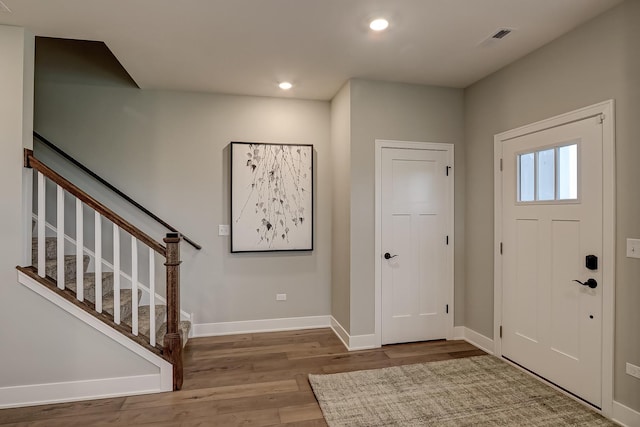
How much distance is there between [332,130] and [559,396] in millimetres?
3251

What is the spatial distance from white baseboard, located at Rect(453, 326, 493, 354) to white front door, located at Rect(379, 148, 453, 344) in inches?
5.9

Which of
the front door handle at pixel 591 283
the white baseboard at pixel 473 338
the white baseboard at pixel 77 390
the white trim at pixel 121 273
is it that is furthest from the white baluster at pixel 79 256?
the front door handle at pixel 591 283

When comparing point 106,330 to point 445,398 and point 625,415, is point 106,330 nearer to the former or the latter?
point 445,398

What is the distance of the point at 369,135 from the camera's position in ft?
11.3

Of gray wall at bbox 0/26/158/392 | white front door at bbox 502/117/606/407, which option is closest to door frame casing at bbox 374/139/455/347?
white front door at bbox 502/117/606/407

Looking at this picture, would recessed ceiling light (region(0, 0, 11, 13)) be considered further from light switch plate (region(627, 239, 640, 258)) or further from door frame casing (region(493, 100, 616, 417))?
light switch plate (region(627, 239, 640, 258))

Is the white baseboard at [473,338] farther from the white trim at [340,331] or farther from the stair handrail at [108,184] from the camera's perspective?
the stair handrail at [108,184]

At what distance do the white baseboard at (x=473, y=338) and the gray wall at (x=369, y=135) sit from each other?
1.02 m

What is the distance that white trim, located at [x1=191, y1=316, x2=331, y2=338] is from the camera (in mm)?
3775

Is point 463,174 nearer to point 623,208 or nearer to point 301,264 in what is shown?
point 623,208

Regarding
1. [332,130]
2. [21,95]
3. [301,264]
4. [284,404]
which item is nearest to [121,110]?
[21,95]

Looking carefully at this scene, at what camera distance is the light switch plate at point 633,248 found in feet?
6.90

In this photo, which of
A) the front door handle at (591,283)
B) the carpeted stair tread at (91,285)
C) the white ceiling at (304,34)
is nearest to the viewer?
the white ceiling at (304,34)

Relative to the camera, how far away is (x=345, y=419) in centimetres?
225
